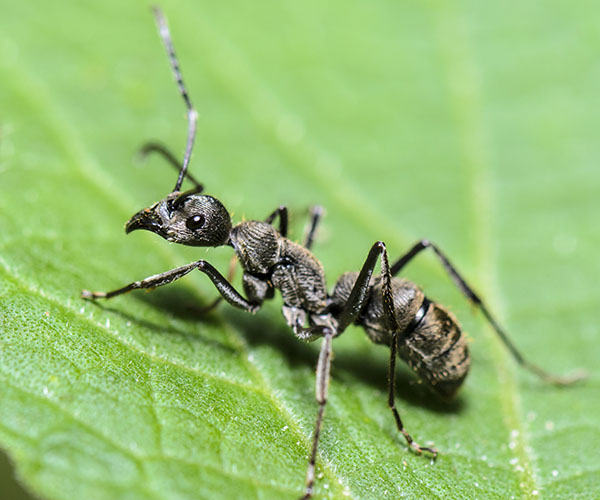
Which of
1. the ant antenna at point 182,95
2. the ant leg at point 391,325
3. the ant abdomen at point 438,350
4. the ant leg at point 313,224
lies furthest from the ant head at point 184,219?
the ant abdomen at point 438,350

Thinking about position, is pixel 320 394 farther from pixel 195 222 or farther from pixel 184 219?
pixel 184 219

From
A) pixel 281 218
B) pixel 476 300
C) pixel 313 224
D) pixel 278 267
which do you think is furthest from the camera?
pixel 313 224

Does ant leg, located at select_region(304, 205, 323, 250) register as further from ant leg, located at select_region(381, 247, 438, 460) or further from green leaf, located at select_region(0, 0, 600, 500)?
ant leg, located at select_region(381, 247, 438, 460)

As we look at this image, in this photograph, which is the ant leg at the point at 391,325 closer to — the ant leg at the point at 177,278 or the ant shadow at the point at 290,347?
the ant shadow at the point at 290,347

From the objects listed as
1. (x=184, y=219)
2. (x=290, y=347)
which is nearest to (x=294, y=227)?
(x=290, y=347)

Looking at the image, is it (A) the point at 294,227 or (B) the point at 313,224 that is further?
(A) the point at 294,227

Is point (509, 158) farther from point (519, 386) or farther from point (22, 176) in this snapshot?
point (22, 176)

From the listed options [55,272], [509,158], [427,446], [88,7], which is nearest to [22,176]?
[55,272]
